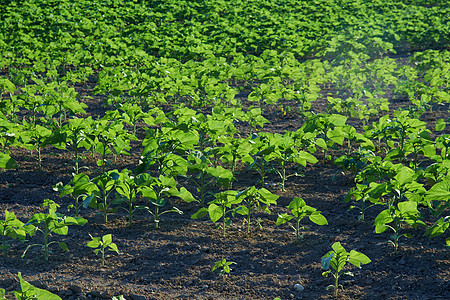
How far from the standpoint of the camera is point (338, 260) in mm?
3174

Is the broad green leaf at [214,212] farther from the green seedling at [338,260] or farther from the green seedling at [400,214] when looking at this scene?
the green seedling at [400,214]

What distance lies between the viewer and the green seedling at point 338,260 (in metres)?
3.08

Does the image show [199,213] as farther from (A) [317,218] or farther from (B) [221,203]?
(A) [317,218]

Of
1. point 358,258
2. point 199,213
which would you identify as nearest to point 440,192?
point 358,258

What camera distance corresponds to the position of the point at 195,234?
410 cm

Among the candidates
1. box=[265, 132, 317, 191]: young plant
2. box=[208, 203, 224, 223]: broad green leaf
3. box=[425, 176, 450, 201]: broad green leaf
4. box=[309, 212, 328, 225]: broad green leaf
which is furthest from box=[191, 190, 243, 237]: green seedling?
box=[425, 176, 450, 201]: broad green leaf

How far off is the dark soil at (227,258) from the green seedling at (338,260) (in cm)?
10

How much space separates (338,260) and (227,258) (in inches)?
37.4

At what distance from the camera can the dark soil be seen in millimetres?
3295

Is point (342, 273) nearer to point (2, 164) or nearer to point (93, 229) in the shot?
point (93, 229)

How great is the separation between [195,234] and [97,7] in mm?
12815

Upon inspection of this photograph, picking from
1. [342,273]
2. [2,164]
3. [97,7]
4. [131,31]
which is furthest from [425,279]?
[97,7]

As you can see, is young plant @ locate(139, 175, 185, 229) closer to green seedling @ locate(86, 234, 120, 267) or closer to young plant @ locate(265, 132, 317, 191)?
green seedling @ locate(86, 234, 120, 267)

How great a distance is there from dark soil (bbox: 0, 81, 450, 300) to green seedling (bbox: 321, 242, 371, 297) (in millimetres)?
96
